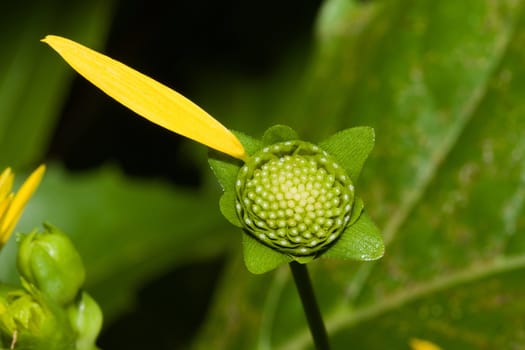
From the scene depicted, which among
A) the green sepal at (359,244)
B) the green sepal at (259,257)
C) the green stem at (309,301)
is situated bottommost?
the green stem at (309,301)

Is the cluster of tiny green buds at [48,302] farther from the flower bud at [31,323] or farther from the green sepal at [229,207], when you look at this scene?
the green sepal at [229,207]

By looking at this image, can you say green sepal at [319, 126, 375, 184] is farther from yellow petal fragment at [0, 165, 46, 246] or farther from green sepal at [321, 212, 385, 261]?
yellow petal fragment at [0, 165, 46, 246]

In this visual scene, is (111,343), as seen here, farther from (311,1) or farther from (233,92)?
(311,1)

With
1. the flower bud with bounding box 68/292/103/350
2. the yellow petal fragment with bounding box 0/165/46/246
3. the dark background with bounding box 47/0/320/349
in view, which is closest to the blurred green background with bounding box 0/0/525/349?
the dark background with bounding box 47/0/320/349

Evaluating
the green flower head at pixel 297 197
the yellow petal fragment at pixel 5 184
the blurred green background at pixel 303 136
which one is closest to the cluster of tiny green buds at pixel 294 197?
the green flower head at pixel 297 197

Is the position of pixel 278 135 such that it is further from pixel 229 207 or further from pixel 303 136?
pixel 303 136
